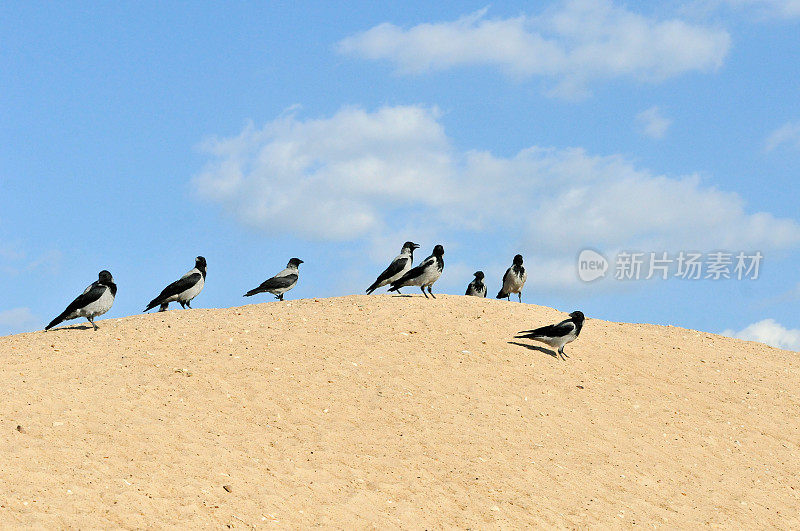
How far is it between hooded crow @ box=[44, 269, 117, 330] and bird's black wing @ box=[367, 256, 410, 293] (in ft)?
23.3

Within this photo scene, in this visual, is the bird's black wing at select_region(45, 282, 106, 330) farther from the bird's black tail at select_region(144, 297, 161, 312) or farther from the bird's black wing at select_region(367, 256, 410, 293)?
the bird's black wing at select_region(367, 256, 410, 293)

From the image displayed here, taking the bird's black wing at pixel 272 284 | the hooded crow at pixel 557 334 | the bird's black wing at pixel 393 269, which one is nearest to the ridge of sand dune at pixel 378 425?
the hooded crow at pixel 557 334

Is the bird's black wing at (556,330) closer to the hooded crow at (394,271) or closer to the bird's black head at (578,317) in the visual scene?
the bird's black head at (578,317)

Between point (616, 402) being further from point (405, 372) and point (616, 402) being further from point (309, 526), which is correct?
point (309, 526)

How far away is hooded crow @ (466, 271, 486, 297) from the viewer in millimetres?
26234

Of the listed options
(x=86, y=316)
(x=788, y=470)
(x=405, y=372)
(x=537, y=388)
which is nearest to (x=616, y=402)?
(x=537, y=388)

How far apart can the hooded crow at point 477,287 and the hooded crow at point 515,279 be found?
0.68 meters

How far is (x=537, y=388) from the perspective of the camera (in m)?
15.6

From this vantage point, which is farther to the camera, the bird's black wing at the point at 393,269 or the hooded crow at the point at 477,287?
the hooded crow at the point at 477,287

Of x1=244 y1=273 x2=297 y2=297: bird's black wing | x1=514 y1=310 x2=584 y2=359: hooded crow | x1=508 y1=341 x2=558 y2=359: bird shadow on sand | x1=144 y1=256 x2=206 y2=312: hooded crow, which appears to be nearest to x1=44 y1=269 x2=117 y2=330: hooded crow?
x1=144 y1=256 x2=206 y2=312: hooded crow

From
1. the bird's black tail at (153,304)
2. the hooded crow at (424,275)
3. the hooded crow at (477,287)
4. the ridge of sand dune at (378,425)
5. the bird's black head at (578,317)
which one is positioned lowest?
the ridge of sand dune at (378,425)

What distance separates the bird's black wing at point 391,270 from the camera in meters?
21.4

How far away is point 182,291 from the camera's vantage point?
20781 millimetres

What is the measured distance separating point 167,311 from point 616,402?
11058 mm
